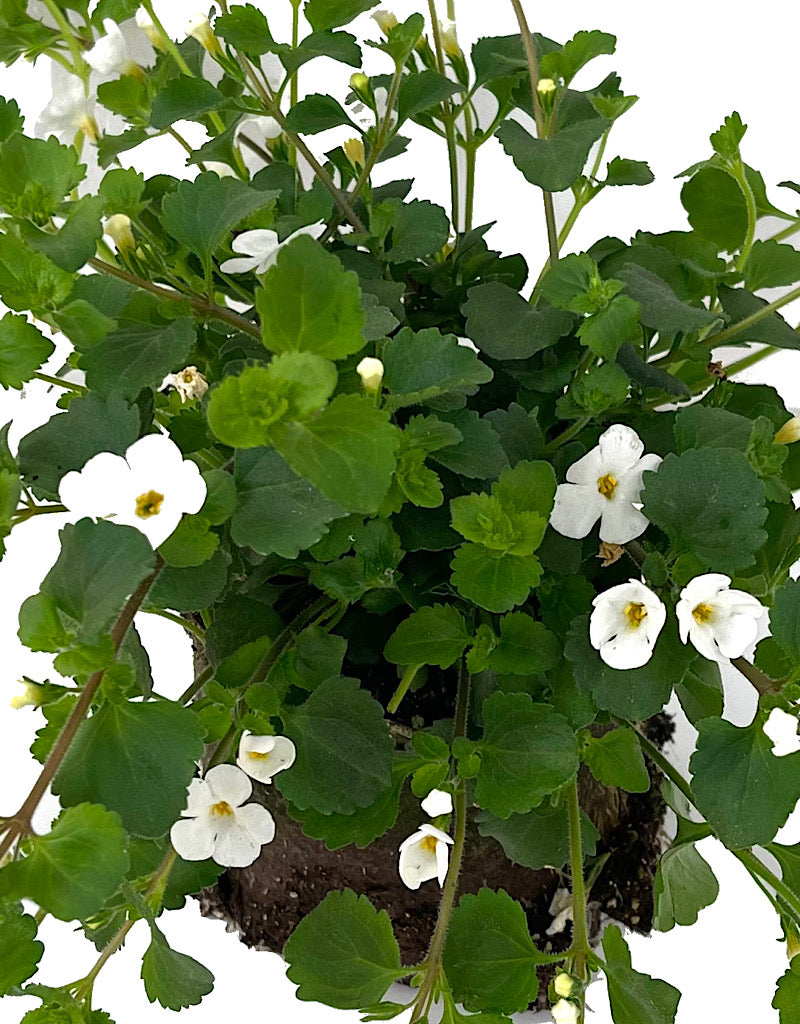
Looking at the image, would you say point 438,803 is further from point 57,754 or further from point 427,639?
point 57,754

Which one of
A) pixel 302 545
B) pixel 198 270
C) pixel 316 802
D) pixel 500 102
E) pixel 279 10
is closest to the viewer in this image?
pixel 302 545

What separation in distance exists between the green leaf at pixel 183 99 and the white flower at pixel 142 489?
0.92ft

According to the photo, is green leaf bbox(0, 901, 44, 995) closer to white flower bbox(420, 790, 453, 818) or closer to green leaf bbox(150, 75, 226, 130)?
white flower bbox(420, 790, 453, 818)

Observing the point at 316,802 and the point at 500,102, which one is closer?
the point at 316,802

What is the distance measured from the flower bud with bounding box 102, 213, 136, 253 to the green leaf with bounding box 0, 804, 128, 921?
337 mm

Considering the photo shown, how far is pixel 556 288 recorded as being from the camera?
0.69m

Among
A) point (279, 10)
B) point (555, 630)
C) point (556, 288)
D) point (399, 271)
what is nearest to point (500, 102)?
point (399, 271)

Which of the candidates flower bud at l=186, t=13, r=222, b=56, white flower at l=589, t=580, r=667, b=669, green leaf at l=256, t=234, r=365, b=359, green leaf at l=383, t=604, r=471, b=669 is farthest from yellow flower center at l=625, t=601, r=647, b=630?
flower bud at l=186, t=13, r=222, b=56

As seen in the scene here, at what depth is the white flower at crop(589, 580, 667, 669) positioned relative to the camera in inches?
23.8

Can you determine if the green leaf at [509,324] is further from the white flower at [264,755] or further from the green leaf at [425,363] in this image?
the white flower at [264,755]

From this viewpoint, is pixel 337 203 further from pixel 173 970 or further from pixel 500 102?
pixel 173 970

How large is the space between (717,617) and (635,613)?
1.6 inches

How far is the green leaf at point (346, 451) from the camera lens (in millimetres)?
504

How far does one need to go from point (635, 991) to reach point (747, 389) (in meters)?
0.41
